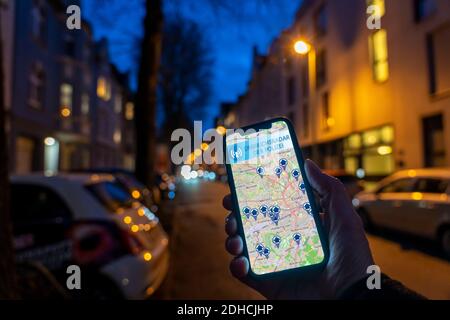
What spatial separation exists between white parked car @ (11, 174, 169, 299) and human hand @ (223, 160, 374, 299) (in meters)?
2.57

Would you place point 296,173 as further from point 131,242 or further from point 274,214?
point 131,242

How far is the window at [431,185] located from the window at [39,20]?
53.4 feet

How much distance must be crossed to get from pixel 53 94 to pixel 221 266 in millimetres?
16852

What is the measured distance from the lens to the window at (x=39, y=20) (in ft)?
57.9

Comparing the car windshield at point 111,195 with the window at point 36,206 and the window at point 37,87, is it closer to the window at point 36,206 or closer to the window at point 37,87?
the window at point 36,206

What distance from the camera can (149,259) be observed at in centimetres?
432

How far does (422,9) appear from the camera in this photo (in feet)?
41.1

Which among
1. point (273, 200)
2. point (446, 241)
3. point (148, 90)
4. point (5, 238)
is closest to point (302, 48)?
point (273, 200)

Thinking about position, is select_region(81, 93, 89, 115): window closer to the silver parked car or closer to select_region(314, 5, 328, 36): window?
the silver parked car

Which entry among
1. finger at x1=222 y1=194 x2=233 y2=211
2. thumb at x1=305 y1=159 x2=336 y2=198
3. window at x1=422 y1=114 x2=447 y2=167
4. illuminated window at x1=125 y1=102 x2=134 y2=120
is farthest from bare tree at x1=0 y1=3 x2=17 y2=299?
illuminated window at x1=125 y1=102 x2=134 y2=120

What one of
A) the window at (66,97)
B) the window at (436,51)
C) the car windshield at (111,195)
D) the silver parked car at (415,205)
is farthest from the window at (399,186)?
the window at (66,97)

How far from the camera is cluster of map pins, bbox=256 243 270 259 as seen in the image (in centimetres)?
165

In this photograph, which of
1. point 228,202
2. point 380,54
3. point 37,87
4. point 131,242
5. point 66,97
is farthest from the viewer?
point 66,97
